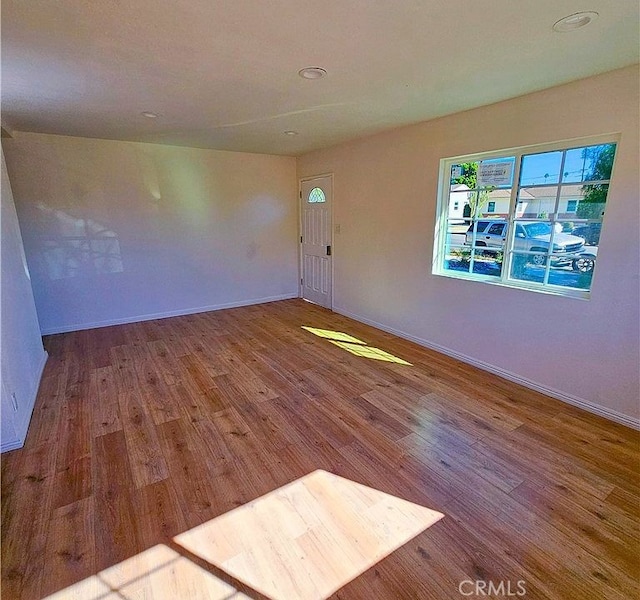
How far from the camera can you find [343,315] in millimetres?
5121

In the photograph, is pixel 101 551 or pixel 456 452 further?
pixel 456 452

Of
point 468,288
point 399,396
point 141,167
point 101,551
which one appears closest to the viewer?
point 101,551

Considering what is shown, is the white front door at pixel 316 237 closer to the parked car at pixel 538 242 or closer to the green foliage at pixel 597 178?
the parked car at pixel 538 242

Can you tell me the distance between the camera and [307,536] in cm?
161

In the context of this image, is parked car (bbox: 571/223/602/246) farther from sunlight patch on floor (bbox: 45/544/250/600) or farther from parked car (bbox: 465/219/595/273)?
sunlight patch on floor (bbox: 45/544/250/600)

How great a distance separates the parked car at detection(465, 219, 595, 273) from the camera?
103 inches

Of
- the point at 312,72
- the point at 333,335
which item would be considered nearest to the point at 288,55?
the point at 312,72

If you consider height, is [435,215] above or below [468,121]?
below

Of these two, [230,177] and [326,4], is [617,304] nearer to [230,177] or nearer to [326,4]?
[326,4]

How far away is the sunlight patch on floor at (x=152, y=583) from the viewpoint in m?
1.34

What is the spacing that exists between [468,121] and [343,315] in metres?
2.94

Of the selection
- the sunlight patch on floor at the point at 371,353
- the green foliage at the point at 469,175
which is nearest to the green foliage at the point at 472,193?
the green foliage at the point at 469,175

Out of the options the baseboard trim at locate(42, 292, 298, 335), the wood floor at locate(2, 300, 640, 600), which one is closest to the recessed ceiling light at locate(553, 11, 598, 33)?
the wood floor at locate(2, 300, 640, 600)

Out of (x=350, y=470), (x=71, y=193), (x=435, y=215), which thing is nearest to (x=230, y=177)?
(x=71, y=193)
